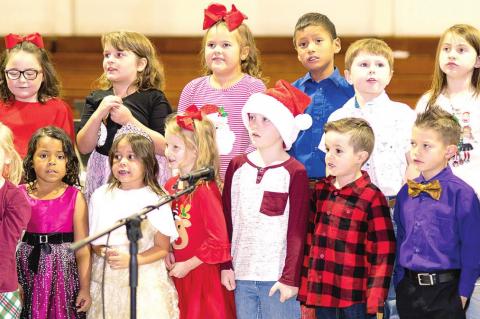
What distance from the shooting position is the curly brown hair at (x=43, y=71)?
394 cm

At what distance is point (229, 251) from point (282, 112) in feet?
1.81

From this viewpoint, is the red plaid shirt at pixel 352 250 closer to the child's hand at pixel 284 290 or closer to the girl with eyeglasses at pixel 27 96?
the child's hand at pixel 284 290

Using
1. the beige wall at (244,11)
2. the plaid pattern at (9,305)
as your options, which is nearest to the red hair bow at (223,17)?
the plaid pattern at (9,305)

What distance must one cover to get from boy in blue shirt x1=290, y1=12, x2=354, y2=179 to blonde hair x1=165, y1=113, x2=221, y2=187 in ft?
1.27

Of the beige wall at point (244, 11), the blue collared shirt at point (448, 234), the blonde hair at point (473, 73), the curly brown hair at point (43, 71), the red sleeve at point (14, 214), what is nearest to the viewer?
the blue collared shirt at point (448, 234)

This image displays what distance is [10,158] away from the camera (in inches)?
140

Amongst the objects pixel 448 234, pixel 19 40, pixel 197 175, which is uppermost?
pixel 19 40

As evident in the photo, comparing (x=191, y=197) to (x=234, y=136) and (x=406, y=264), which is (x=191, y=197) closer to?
(x=234, y=136)

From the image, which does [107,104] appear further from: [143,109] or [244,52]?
[244,52]

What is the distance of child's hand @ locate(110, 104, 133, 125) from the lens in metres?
3.63

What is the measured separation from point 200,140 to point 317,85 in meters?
0.60

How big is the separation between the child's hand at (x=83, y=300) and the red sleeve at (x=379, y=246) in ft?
3.49

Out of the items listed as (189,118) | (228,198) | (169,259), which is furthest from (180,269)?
(189,118)

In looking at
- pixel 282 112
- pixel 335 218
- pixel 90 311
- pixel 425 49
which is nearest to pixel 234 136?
pixel 282 112
